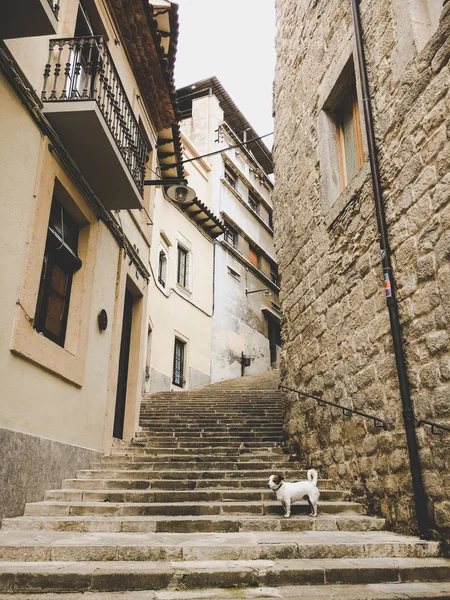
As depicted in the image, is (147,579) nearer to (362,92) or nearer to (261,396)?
(362,92)

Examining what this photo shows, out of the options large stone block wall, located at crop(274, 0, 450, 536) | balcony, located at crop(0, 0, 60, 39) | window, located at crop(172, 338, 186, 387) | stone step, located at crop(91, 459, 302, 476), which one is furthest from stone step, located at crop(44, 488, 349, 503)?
window, located at crop(172, 338, 186, 387)

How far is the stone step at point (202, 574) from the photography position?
2973 mm

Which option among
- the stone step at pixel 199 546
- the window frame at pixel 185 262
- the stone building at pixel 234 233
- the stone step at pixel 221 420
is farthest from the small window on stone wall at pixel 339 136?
the stone building at pixel 234 233

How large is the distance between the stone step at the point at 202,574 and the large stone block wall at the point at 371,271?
26.9 inches

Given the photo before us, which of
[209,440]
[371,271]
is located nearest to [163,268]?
[209,440]

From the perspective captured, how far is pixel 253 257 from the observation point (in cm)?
2395

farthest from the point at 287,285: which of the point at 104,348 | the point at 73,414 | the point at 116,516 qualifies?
the point at 116,516

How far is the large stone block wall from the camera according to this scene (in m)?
4.03

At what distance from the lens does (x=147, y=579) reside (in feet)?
10.0

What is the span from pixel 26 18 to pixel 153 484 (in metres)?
4.82

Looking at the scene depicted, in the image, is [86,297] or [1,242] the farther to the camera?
[86,297]

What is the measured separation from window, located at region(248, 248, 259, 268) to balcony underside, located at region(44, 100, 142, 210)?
16.6 meters

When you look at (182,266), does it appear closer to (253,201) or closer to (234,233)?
(234,233)

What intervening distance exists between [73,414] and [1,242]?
93.8 inches
